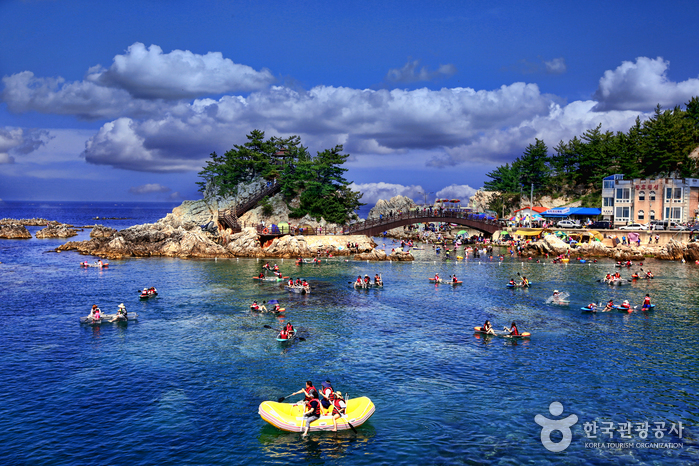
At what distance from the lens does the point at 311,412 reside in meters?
23.6

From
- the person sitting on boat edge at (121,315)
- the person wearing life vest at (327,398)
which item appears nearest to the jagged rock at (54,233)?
the person sitting on boat edge at (121,315)

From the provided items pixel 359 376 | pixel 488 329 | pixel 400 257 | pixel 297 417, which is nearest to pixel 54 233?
pixel 400 257

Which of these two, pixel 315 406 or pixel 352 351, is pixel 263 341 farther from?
pixel 315 406

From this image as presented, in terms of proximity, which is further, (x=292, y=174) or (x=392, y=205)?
(x=392, y=205)

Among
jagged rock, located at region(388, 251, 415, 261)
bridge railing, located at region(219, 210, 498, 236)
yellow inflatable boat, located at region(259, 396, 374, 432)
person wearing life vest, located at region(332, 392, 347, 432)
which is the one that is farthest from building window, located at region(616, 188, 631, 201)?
person wearing life vest, located at region(332, 392, 347, 432)

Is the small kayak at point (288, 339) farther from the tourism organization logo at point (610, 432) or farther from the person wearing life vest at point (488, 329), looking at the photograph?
the tourism organization logo at point (610, 432)

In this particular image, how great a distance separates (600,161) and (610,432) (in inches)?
4683

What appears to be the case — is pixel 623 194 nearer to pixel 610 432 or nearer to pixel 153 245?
pixel 610 432

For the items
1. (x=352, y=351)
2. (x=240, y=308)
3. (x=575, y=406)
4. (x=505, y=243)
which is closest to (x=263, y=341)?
(x=352, y=351)

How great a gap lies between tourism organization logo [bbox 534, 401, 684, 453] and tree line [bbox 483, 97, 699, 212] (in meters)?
107

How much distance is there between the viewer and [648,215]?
103562mm

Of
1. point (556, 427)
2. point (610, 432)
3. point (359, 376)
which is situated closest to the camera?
point (610, 432)

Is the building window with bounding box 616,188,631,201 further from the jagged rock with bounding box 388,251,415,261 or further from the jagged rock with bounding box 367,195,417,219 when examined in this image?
the jagged rock with bounding box 367,195,417,219

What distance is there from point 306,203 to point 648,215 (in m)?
78.2
